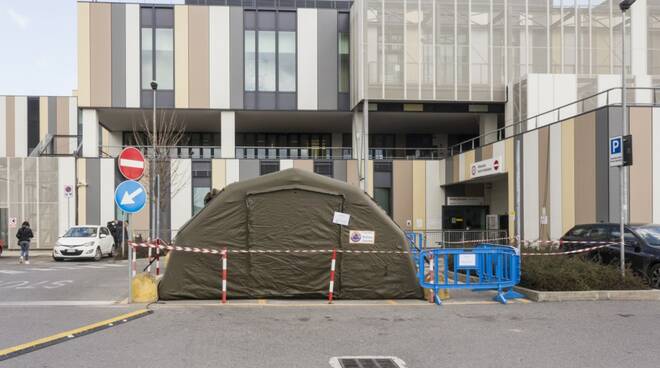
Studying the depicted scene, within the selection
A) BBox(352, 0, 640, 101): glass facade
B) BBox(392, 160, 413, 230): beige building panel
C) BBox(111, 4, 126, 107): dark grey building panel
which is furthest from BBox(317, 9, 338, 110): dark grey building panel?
BBox(111, 4, 126, 107): dark grey building panel

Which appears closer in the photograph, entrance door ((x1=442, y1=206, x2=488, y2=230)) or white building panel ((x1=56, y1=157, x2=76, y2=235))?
white building panel ((x1=56, y1=157, x2=76, y2=235))

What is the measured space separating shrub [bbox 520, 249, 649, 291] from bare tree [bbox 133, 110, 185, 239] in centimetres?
2160

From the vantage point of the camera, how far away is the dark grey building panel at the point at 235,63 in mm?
34156

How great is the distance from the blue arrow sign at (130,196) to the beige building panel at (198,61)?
925 inches

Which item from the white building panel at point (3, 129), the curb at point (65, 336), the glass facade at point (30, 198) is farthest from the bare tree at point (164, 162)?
the white building panel at point (3, 129)

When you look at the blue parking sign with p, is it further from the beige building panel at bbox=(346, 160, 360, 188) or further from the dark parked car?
the beige building panel at bbox=(346, 160, 360, 188)

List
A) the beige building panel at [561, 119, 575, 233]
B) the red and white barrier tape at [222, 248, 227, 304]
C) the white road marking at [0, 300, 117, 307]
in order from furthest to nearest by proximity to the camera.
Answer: the beige building panel at [561, 119, 575, 233] < the red and white barrier tape at [222, 248, 227, 304] < the white road marking at [0, 300, 117, 307]

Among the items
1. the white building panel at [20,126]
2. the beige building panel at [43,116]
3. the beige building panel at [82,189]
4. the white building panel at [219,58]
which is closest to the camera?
the beige building panel at [82,189]

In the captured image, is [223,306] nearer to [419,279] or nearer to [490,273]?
[419,279]

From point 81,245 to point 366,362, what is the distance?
19.4m

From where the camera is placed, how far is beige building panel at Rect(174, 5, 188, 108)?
111 ft

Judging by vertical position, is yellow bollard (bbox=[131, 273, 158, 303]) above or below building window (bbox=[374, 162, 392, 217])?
below

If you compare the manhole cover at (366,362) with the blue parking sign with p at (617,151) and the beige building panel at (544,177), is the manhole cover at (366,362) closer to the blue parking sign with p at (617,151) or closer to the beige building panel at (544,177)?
the blue parking sign with p at (617,151)

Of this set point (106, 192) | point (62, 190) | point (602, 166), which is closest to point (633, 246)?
point (602, 166)
